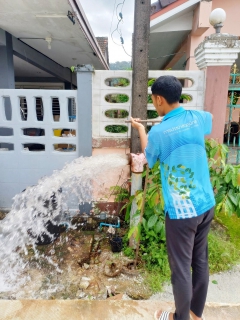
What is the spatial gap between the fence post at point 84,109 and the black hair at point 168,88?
226cm

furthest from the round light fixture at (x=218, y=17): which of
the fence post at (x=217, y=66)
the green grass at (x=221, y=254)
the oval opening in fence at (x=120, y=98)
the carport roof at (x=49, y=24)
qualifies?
the green grass at (x=221, y=254)

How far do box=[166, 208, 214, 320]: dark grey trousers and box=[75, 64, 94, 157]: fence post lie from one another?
2460mm

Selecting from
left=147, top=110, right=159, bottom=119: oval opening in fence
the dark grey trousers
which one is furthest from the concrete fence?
the dark grey trousers

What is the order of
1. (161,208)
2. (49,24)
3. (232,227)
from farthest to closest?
(49,24) < (232,227) < (161,208)

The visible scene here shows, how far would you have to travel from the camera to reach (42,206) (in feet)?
10.8

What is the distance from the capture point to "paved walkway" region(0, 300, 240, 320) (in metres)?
2.06

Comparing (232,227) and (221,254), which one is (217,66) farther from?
(221,254)

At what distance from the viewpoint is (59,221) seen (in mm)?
3629

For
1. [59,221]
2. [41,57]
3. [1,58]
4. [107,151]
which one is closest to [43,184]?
[59,221]

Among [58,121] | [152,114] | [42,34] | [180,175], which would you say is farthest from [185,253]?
[42,34]

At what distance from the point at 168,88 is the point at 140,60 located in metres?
1.85

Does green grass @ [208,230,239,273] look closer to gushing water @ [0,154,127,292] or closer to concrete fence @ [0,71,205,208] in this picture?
gushing water @ [0,154,127,292]

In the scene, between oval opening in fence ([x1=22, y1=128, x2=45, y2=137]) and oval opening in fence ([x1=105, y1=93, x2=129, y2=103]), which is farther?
oval opening in fence ([x1=22, y1=128, x2=45, y2=137])

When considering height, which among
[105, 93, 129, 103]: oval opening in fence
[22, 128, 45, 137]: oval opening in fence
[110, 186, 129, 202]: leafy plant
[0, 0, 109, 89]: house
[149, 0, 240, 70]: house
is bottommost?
[110, 186, 129, 202]: leafy plant
